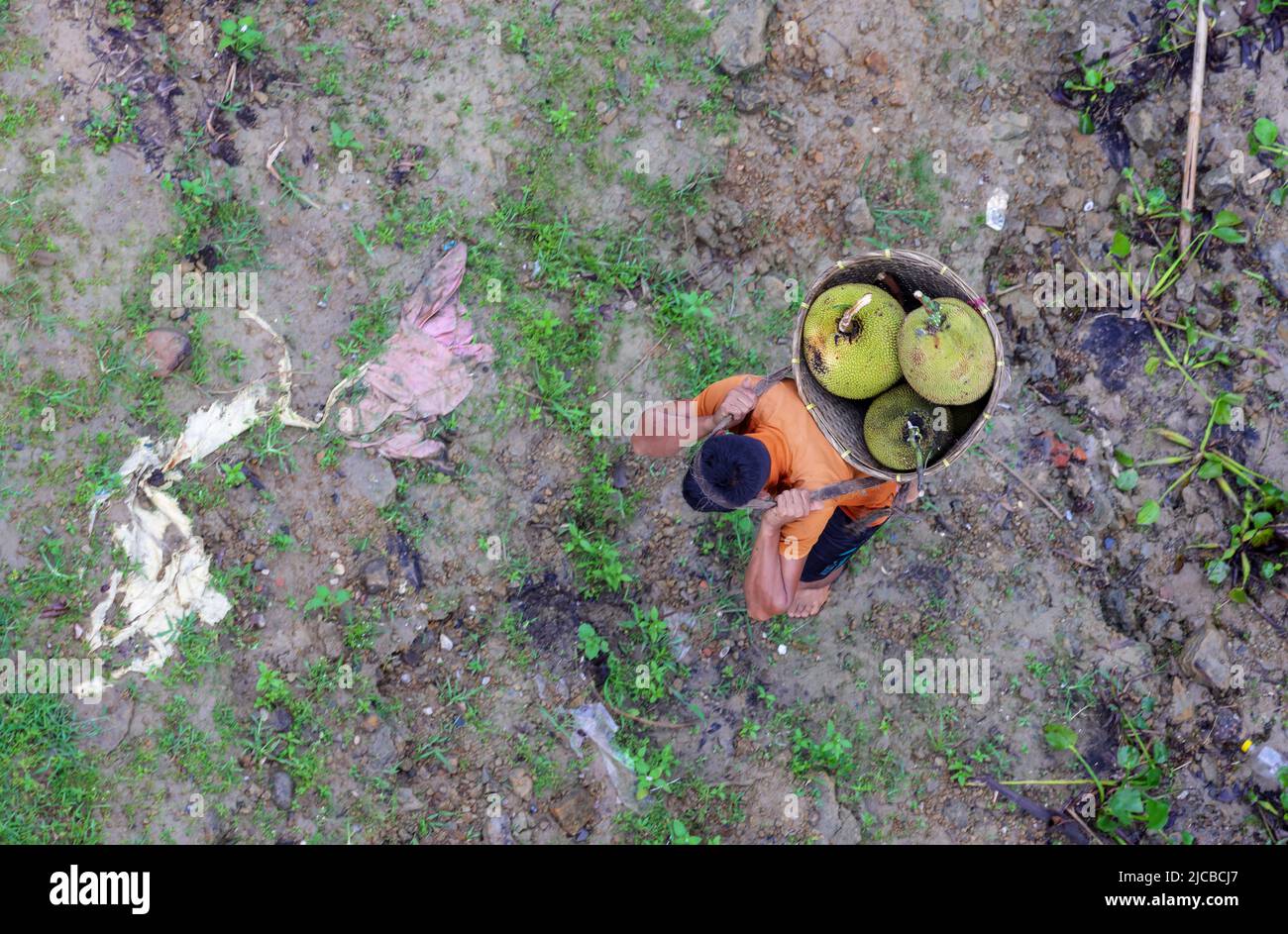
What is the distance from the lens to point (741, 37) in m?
4.40

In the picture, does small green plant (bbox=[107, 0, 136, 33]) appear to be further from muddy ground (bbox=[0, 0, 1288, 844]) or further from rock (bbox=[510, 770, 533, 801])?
rock (bbox=[510, 770, 533, 801])

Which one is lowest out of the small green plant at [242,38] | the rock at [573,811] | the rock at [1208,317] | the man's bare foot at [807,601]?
the rock at [573,811]

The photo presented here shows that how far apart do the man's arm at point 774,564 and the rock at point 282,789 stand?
85.4 inches

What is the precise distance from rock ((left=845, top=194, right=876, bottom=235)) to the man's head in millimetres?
1862

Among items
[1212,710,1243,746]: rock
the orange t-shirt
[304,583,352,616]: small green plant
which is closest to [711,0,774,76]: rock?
the orange t-shirt

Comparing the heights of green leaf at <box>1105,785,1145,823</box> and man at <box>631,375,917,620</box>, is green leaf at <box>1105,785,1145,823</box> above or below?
below

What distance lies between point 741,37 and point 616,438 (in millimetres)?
1998

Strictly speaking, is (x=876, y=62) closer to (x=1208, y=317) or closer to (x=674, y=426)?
(x=1208, y=317)

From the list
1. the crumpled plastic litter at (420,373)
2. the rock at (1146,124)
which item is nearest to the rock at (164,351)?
the crumpled plastic litter at (420,373)

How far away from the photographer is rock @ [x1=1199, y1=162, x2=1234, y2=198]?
429 cm

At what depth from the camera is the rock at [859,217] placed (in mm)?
4398

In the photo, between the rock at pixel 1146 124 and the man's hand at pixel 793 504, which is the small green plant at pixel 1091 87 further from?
the man's hand at pixel 793 504

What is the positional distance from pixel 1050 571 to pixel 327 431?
3411mm

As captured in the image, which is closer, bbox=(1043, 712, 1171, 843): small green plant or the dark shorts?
the dark shorts
